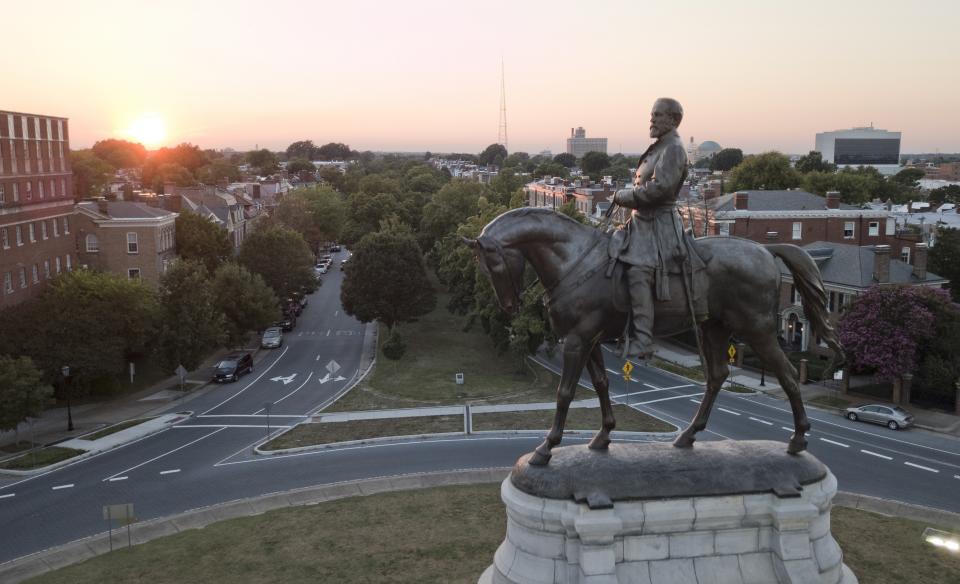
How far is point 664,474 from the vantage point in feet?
46.1

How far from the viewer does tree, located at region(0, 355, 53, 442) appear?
33688 mm

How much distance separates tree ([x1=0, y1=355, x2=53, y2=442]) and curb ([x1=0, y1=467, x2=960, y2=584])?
14374 mm

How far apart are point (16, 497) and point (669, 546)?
2570cm

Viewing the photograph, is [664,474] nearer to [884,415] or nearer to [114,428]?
[884,415]

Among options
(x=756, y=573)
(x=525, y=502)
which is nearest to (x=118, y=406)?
(x=525, y=502)

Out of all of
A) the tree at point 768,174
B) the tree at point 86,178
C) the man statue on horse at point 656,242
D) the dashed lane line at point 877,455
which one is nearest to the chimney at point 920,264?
the dashed lane line at point 877,455

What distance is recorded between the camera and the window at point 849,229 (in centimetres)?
6450

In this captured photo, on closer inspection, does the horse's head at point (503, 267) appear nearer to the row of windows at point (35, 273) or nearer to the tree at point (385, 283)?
the tree at point (385, 283)

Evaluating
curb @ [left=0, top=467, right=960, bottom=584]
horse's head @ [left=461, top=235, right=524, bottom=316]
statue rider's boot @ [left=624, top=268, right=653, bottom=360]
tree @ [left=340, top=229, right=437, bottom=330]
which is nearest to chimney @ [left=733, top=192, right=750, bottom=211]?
tree @ [left=340, top=229, right=437, bottom=330]

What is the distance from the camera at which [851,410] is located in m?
38.2

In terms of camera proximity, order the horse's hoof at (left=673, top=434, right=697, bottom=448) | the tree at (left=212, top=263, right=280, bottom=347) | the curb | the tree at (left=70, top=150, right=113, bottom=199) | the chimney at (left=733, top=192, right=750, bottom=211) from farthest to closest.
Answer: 1. the tree at (left=70, top=150, right=113, bottom=199)
2. the chimney at (left=733, top=192, right=750, bottom=211)
3. the tree at (left=212, top=263, right=280, bottom=347)
4. the curb
5. the horse's hoof at (left=673, top=434, right=697, bottom=448)

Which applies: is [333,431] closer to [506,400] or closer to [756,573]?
[506,400]

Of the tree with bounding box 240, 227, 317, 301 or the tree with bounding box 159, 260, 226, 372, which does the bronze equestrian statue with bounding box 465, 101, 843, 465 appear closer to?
the tree with bounding box 159, 260, 226, 372

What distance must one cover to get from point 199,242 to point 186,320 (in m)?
19.8
